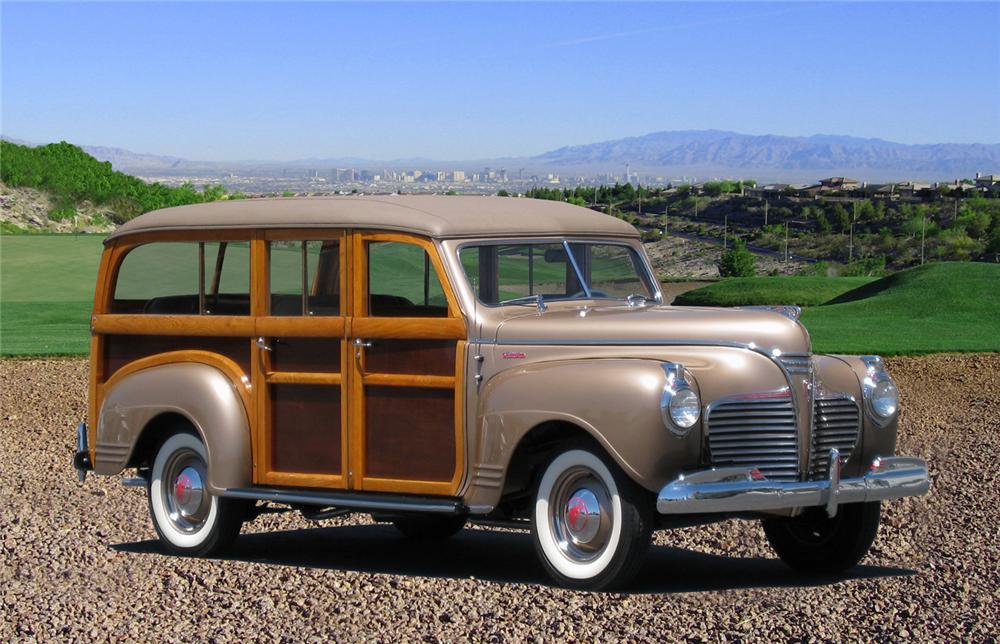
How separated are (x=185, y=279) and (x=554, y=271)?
2471mm

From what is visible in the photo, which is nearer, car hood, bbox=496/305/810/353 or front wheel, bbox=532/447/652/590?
front wheel, bbox=532/447/652/590

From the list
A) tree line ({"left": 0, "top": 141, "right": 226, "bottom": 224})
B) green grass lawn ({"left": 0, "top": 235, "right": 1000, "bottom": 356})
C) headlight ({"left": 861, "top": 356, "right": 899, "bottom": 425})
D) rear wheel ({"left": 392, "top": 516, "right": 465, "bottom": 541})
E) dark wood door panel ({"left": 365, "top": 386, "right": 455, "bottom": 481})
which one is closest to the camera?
headlight ({"left": 861, "top": 356, "right": 899, "bottom": 425})

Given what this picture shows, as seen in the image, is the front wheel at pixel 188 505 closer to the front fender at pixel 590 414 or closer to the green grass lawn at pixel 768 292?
the front fender at pixel 590 414

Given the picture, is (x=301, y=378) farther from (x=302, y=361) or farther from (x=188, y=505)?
(x=188, y=505)

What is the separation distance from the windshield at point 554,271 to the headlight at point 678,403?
136cm

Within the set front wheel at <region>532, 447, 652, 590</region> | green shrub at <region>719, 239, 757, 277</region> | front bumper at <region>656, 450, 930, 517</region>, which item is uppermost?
front bumper at <region>656, 450, 930, 517</region>

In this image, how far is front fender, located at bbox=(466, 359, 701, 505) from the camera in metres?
6.14

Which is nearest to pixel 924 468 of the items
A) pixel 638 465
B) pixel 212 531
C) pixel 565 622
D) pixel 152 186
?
pixel 638 465

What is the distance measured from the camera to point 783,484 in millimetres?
6168

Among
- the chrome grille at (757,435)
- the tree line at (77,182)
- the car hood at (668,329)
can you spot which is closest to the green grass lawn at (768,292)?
→ the car hood at (668,329)

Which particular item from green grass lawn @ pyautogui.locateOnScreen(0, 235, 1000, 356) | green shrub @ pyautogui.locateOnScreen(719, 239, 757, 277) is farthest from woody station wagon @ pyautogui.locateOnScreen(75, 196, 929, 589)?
green shrub @ pyautogui.locateOnScreen(719, 239, 757, 277)

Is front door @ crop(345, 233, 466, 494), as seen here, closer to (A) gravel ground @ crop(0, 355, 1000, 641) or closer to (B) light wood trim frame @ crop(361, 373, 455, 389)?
(B) light wood trim frame @ crop(361, 373, 455, 389)

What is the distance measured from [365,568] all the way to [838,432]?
8.91ft

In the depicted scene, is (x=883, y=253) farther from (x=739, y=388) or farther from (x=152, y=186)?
(x=739, y=388)
